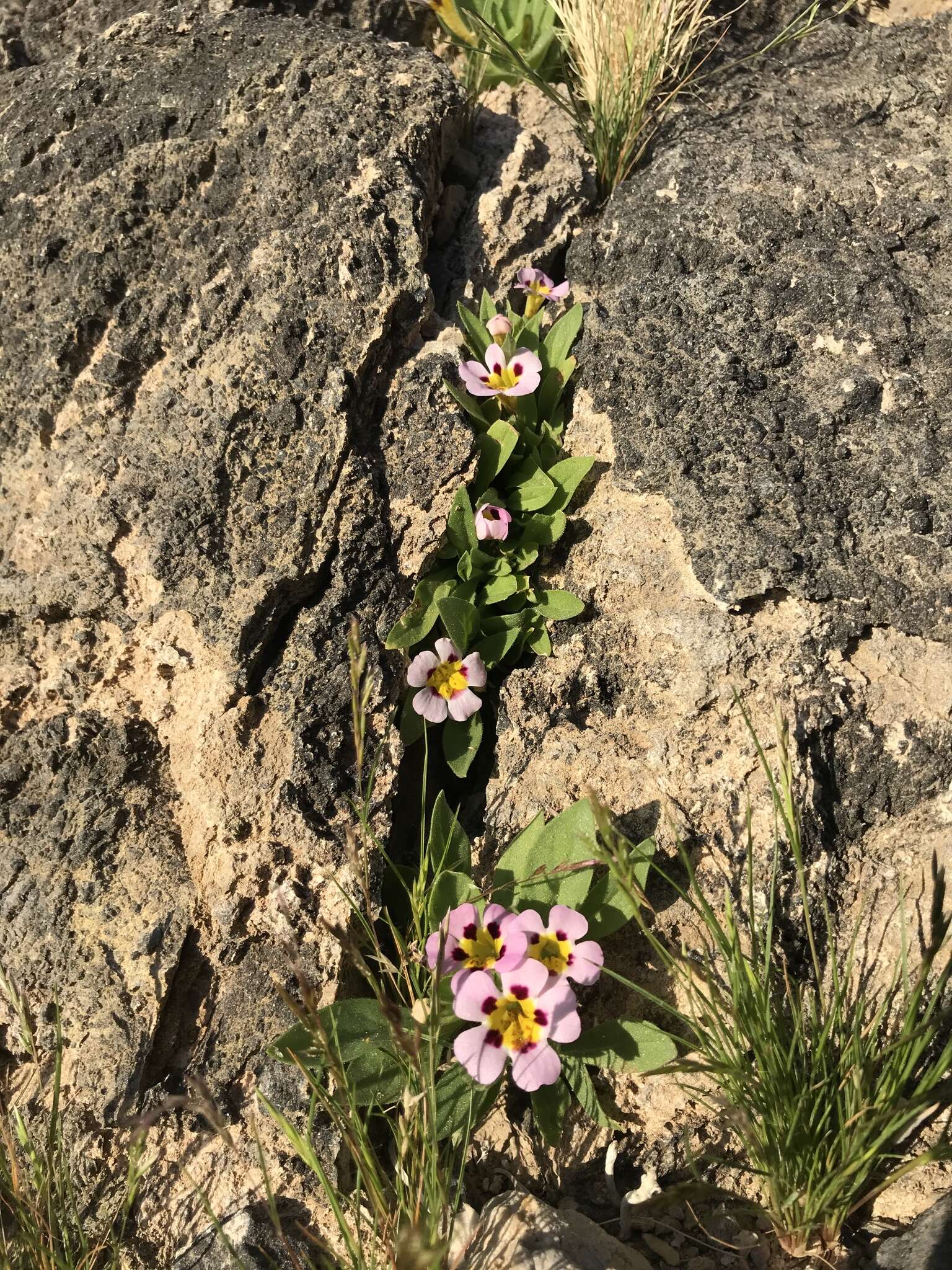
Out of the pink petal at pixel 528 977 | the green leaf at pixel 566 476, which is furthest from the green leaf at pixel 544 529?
the pink petal at pixel 528 977

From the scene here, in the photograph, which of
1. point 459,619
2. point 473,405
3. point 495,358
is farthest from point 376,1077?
point 495,358

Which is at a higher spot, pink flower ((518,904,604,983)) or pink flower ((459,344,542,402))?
pink flower ((459,344,542,402))

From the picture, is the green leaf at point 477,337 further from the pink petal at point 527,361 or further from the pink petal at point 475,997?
the pink petal at point 475,997

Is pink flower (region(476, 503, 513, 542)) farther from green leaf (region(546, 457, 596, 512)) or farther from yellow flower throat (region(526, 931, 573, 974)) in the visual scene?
yellow flower throat (region(526, 931, 573, 974))

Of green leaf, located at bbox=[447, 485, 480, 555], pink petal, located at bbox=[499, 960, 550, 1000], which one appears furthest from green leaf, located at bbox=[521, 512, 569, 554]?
pink petal, located at bbox=[499, 960, 550, 1000]

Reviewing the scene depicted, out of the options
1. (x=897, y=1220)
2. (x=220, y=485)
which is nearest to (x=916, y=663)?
(x=897, y=1220)

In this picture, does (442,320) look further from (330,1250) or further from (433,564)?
(330,1250)
